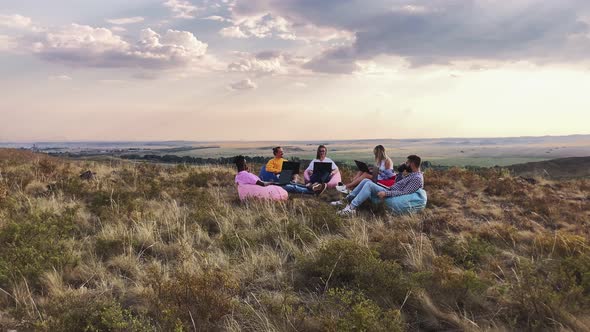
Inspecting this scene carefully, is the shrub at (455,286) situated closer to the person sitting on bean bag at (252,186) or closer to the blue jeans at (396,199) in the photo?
the blue jeans at (396,199)

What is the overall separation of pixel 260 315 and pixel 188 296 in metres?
0.72

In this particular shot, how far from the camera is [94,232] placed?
21.1ft

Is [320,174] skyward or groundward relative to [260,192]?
skyward

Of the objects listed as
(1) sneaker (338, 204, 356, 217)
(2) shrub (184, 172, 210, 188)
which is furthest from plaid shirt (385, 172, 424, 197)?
(2) shrub (184, 172, 210, 188)

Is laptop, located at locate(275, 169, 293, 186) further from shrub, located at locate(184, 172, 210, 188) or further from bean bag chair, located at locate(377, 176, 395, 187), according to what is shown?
shrub, located at locate(184, 172, 210, 188)

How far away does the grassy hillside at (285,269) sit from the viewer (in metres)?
3.47

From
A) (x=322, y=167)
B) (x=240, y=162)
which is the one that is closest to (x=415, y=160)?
(x=322, y=167)

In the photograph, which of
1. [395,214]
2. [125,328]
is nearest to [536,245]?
[395,214]

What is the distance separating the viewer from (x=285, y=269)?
482 centimetres

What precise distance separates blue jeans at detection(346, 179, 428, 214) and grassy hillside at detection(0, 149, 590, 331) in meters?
0.25

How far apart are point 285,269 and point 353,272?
0.92 m

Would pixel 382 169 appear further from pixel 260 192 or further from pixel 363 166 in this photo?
pixel 260 192

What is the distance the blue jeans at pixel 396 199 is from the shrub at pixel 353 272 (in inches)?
117

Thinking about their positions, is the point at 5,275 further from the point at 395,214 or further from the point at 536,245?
the point at 536,245
